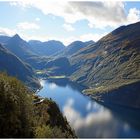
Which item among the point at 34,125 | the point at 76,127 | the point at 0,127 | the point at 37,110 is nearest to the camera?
the point at 0,127

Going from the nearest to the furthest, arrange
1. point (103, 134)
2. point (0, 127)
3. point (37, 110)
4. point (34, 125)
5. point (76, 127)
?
1. point (0, 127)
2. point (34, 125)
3. point (37, 110)
4. point (103, 134)
5. point (76, 127)

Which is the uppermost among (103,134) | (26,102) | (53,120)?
(26,102)

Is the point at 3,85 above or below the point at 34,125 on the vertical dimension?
above

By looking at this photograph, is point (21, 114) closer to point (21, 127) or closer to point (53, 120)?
point (21, 127)

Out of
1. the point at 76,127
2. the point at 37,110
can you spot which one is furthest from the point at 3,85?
the point at 76,127

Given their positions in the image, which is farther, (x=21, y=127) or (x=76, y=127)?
(x=76, y=127)

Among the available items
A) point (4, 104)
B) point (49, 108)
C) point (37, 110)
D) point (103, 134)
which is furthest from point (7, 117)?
point (103, 134)

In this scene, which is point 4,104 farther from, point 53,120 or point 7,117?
point 53,120

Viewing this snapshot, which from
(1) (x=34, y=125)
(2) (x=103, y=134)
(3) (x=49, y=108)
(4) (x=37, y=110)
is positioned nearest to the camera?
(1) (x=34, y=125)

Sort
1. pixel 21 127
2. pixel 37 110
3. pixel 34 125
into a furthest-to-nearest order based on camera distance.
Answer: pixel 37 110 → pixel 34 125 → pixel 21 127
